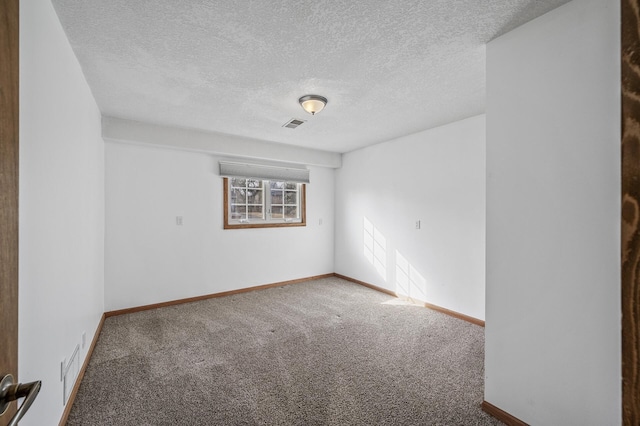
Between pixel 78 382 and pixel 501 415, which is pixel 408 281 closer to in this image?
pixel 501 415

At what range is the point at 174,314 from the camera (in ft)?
11.7

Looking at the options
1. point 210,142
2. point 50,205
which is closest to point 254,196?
point 210,142

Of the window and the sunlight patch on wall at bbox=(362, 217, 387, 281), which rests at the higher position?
the window

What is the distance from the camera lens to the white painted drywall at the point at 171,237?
11.7 feet

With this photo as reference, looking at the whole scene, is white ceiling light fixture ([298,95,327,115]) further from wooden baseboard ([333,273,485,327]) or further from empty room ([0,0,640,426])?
wooden baseboard ([333,273,485,327])

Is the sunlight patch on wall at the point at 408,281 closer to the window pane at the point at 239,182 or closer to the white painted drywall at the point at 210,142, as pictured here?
the white painted drywall at the point at 210,142

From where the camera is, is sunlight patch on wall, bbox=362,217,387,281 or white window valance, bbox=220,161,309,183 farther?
sunlight patch on wall, bbox=362,217,387,281

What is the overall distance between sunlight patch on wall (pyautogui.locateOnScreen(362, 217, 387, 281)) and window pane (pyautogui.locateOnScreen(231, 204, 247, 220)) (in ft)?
6.64

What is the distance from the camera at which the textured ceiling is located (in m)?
1.59

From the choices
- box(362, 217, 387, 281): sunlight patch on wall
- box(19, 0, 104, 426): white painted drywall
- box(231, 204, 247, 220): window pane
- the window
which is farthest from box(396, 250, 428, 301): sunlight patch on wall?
box(19, 0, 104, 426): white painted drywall

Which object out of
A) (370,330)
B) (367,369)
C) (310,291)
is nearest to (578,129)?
(367,369)

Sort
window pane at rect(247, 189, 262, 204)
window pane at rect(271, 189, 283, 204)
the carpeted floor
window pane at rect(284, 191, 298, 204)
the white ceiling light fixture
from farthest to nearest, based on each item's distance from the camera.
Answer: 1. window pane at rect(284, 191, 298, 204)
2. window pane at rect(271, 189, 283, 204)
3. window pane at rect(247, 189, 262, 204)
4. the white ceiling light fixture
5. the carpeted floor

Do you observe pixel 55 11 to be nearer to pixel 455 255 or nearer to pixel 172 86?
pixel 172 86

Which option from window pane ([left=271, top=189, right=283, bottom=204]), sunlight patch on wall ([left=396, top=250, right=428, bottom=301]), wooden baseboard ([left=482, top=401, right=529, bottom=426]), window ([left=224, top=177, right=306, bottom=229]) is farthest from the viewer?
window pane ([left=271, top=189, right=283, bottom=204])
